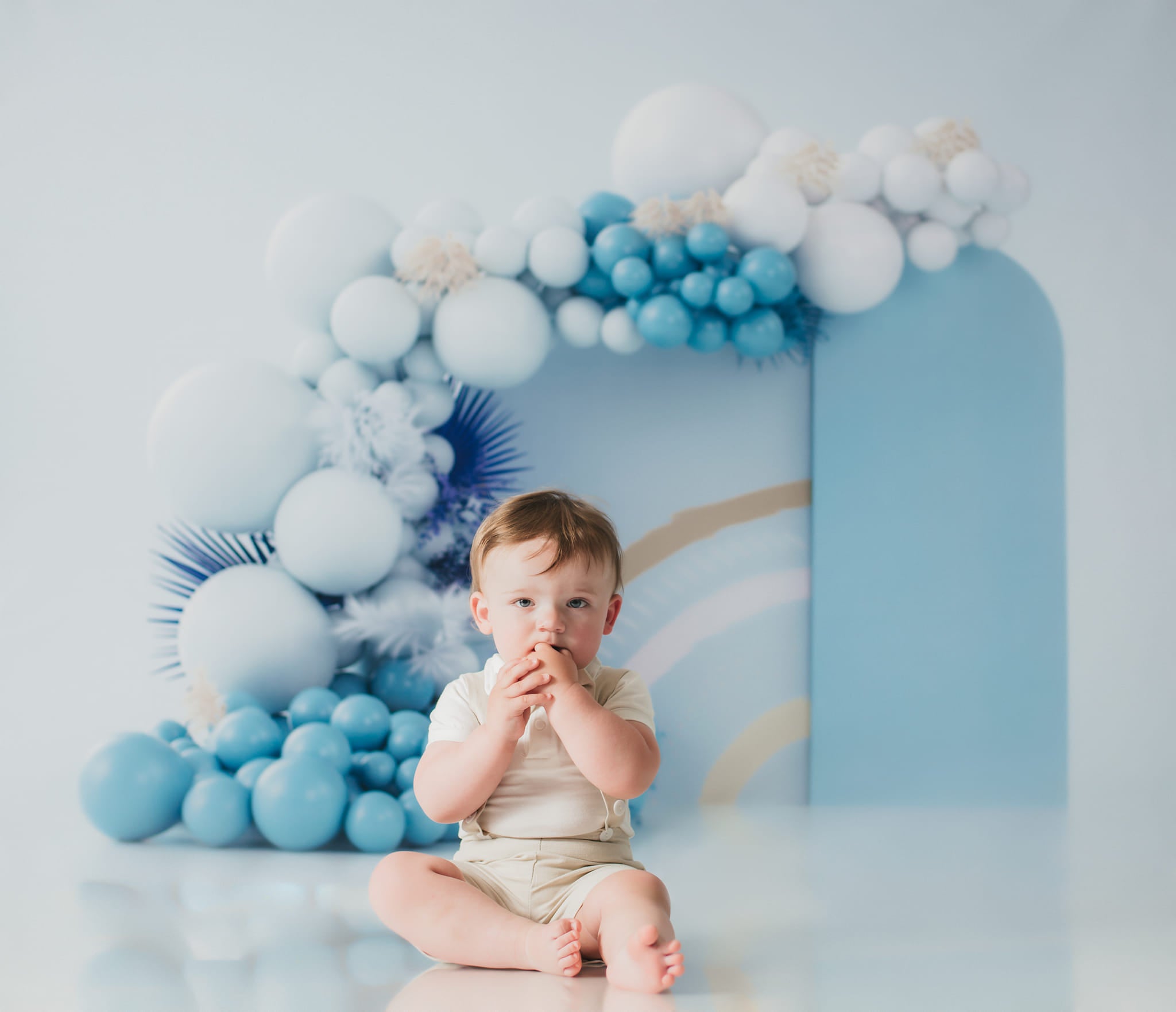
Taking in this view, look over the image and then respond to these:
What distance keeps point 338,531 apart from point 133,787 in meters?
0.64

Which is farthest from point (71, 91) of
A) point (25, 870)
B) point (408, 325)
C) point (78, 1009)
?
point (78, 1009)

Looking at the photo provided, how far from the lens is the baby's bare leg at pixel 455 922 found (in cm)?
116

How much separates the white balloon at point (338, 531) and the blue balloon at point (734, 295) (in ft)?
2.91

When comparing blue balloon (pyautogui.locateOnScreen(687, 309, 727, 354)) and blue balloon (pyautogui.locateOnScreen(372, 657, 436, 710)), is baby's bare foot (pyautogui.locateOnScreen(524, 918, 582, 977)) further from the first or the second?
blue balloon (pyautogui.locateOnScreen(687, 309, 727, 354))

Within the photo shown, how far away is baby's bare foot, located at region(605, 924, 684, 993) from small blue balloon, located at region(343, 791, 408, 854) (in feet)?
2.99

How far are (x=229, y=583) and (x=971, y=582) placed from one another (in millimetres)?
1937

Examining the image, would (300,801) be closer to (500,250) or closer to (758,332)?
(500,250)

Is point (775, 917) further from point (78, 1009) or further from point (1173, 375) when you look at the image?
point (1173, 375)

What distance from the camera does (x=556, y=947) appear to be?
1.13 meters

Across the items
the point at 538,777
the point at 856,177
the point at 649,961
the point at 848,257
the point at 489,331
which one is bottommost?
the point at 649,961

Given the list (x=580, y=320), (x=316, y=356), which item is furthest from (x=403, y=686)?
(x=580, y=320)

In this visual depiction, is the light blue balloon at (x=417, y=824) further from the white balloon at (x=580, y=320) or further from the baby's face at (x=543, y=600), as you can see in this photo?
the white balloon at (x=580, y=320)

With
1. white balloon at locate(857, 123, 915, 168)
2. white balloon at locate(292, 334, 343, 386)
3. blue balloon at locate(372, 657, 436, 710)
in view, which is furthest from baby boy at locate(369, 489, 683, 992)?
white balloon at locate(857, 123, 915, 168)

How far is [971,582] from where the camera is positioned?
2.73m
